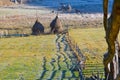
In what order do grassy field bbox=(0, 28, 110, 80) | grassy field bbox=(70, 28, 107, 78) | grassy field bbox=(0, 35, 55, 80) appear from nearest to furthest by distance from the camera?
grassy field bbox=(70, 28, 107, 78) → grassy field bbox=(0, 28, 110, 80) → grassy field bbox=(0, 35, 55, 80)

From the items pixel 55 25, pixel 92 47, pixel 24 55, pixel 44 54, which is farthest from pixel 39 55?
pixel 55 25

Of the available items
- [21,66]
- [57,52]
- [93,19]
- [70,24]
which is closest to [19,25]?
[70,24]

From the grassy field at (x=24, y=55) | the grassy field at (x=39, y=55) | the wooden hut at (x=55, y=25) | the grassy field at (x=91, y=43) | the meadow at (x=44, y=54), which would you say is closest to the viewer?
the meadow at (x=44, y=54)

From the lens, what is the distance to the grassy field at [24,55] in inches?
1219

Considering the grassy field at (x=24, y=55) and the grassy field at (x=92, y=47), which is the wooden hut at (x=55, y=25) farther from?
the grassy field at (x=24, y=55)

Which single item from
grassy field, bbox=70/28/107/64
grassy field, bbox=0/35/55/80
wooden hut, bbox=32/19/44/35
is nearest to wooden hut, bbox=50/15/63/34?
wooden hut, bbox=32/19/44/35

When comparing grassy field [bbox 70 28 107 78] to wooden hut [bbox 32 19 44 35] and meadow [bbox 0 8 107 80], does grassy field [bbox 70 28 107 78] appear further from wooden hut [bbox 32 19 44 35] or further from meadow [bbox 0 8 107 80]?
wooden hut [bbox 32 19 44 35]

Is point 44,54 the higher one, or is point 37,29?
point 44,54

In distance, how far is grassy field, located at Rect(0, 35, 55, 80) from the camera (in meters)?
31.0

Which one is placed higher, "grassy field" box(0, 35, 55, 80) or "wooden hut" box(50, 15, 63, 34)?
"grassy field" box(0, 35, 55, 80)

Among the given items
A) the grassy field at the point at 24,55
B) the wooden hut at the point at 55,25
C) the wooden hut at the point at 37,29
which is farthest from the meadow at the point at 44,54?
the wooden hut at the point at 37,29

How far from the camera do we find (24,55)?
4147 centimetres

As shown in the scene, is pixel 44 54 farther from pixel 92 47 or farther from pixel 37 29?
pixel 37 29

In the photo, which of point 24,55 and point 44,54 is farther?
point 44,54
